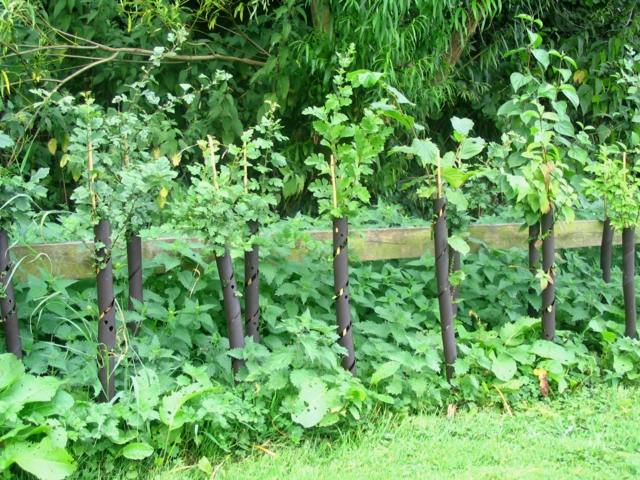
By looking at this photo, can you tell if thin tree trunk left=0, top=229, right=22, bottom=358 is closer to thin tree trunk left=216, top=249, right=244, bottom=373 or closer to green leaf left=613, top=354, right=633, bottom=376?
thin tree trunk left=216, top=249, right=244, bottom=373

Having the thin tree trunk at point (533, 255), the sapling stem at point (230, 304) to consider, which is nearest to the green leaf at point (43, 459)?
the sapling stem at point (230, 304)

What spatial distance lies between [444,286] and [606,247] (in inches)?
61.0

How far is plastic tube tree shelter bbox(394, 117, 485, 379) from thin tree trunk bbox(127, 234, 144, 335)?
1.41 meters

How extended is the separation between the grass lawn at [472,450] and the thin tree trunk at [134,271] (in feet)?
2.87

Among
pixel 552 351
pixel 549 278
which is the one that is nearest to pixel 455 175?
pixel 549 278

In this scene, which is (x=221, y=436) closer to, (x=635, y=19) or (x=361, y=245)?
(x=361, y=245)

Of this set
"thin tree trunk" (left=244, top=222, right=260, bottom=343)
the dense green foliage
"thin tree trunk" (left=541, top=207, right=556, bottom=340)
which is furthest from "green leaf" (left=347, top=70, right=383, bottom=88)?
"thin tree trunk" (left=541, top=207, right=556, bottom=340)

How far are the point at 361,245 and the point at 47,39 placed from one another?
2.91m

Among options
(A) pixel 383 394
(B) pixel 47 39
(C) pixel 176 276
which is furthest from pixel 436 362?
(B) pixel 47 39

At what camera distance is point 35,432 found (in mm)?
2760

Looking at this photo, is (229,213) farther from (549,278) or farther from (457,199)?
(549,278)

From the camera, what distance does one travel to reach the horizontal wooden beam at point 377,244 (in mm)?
3395

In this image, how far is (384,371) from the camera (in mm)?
3537

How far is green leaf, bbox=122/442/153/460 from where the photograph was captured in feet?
9.36
